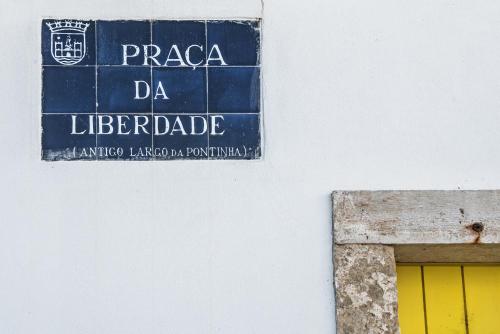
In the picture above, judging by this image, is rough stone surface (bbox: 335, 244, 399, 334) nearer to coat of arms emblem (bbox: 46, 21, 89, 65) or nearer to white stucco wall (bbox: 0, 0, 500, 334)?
white stucco wall (bbox: 0, 0, 500, 334)

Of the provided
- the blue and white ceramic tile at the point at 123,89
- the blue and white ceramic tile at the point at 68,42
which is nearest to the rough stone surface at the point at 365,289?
the blue and white ceramic tile at the point at 123,89

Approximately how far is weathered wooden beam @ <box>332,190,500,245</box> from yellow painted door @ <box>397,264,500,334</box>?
299 mm

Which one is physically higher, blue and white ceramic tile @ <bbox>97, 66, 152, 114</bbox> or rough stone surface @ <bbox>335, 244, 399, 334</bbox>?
blue and white ceramic tile @ <bbox>97, 66, 152, 114</bbox>

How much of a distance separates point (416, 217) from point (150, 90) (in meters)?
1.08

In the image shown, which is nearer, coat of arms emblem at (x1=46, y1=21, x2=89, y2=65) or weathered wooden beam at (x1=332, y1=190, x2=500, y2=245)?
weathered wooden beam at (x1=332, y1=190, x2=500, y2=245)

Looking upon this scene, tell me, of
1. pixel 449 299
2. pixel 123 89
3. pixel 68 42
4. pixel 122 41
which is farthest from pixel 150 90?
pixel 449 299

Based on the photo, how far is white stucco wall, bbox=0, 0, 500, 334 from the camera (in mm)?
3340

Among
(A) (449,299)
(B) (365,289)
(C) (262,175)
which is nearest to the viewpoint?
(B) (365,289)

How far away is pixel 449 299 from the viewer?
3590 millimetres

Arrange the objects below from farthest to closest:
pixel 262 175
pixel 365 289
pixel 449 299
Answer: pixel 449 299, pixel 262 175, pixel 365 289

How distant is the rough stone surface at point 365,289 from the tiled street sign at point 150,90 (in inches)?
20.7

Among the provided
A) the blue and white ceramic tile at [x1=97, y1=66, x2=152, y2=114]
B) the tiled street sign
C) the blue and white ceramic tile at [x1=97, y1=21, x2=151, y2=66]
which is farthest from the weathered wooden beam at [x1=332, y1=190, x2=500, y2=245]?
the blue and white ceramic tile at [x1=97, y1=21, x2=151, y2=66]

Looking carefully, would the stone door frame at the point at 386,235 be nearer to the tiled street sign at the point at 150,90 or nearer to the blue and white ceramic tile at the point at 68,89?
the tiled street sign at the point at 150,90

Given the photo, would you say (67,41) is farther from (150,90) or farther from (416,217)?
(416,217)
